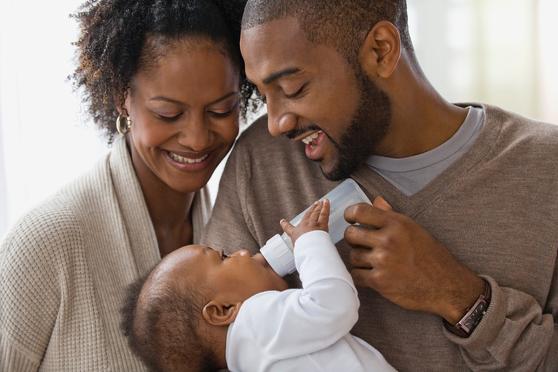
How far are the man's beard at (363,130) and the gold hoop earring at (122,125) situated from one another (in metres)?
0.63

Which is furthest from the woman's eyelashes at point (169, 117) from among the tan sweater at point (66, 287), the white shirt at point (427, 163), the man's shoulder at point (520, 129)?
the man's shoulder at point (520, 129)

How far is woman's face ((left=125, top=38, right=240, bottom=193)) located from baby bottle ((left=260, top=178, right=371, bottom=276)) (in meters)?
0.34

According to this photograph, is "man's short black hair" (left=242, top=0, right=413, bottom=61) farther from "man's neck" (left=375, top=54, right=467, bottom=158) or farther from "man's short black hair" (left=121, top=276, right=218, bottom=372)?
"man's short black hair" (left=121, top=276, right=218, bottom=372)

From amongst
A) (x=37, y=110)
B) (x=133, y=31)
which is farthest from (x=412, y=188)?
(x=37, y=110)

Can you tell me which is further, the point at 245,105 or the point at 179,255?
the point at 245,105

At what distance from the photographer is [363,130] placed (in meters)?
1.65

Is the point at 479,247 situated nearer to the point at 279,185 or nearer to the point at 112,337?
the point at 279,185

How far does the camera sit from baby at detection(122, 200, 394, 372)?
1.42m

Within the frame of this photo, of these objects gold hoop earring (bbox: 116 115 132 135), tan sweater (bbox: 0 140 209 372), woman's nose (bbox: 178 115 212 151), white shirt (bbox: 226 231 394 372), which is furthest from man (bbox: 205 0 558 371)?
gold hoop earring (bbox: 116 115 132 135)

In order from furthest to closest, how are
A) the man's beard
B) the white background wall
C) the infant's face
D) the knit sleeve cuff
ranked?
the white background wall, the knit sleeve cuff, the man's beard, the infant's face

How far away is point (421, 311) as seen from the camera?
5.29ft

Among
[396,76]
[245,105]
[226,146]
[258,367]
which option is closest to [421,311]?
[258,367]

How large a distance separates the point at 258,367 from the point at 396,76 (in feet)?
2.27

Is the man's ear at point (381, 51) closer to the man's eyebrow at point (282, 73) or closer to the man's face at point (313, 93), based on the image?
the man's face at point (313, 93)
